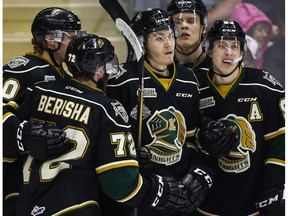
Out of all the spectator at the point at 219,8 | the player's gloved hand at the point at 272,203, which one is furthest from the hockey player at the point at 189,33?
the spectator at the point at 219,8

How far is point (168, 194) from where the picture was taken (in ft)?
10.3

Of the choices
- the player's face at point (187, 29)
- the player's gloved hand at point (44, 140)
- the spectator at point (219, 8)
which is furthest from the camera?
the spectator at point (219, 8)

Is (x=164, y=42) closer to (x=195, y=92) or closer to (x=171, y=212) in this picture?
(x=195, y=92)

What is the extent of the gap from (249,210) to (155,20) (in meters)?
0.88

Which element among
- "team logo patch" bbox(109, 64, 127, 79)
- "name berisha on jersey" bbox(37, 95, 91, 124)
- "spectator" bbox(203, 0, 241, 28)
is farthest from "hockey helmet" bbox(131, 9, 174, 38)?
"spectator" bbox(203, 0, 241, 28)

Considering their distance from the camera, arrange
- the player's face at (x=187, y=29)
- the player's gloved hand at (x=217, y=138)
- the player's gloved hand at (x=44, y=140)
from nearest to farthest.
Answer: the player's gloved hand at (x=44, y=140) → the player's gloved hand at (x=217, y=138) → the player's face at (x=187, y=29)

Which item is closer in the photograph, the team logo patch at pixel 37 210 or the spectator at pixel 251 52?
the team logo patch at pixel 37 210

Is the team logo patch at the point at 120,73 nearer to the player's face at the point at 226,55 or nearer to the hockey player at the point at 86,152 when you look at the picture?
the hockey player at the point at 86,152

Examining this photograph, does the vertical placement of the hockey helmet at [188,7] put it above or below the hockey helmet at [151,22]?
above

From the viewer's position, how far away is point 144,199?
10.1ft

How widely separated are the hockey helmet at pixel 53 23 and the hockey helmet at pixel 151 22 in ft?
0.90

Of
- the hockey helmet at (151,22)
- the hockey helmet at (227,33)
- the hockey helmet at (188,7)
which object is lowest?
the hockey helmet at (227,33)

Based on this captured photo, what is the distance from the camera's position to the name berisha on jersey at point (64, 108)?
3.00 m

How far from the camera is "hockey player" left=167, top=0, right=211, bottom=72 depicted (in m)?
3.73
